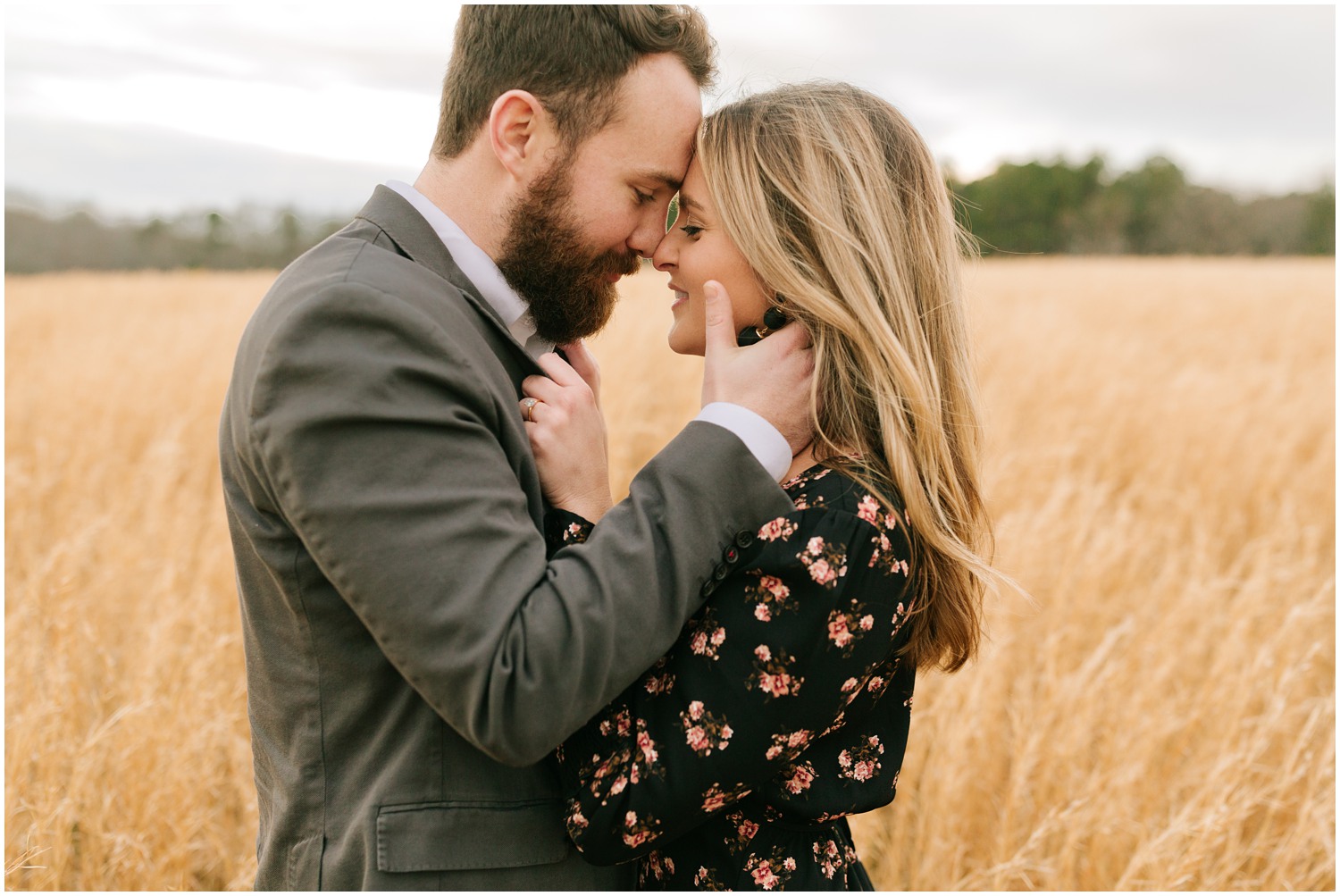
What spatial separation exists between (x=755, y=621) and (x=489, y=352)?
22.4 inches

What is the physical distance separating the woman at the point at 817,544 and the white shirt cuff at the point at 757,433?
0.08 m

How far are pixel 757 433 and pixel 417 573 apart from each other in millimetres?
572

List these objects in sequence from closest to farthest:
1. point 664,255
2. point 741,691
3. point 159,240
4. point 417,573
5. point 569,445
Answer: point 417,573 → point 741,691 → point 569,445 → point 664,255 → point 159,240

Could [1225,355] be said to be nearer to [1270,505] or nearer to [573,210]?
[1270,505]

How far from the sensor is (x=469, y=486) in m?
1.25

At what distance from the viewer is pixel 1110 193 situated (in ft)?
124

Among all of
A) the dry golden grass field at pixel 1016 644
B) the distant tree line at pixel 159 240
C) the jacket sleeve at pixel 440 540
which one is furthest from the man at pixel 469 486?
the distant tree line at pixel 159 240

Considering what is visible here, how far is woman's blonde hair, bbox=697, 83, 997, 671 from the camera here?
65.1 inches

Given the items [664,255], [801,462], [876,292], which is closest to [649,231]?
[664,255]

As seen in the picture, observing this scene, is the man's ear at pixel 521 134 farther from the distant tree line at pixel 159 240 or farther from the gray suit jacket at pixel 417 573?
the distant tree line at pixel 159 240

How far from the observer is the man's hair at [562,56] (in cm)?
173

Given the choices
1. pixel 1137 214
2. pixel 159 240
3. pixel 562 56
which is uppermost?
pixel 1137 214

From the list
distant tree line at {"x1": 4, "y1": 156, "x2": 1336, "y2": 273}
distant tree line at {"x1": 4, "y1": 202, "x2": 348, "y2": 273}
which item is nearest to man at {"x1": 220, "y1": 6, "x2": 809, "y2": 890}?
distant tree line at {"x1": 4, "y1": 156, "x2": 1336, "y2": 273}

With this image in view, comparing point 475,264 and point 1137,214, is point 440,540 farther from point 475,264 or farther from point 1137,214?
point 1137,214
